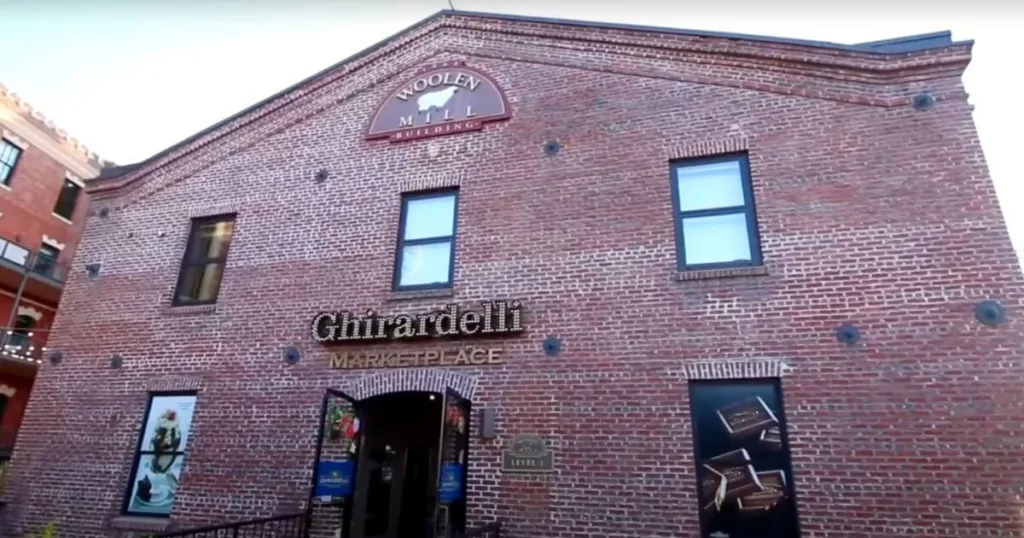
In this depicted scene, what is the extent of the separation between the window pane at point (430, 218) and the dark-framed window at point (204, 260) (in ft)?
11.6

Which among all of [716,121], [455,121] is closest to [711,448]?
[716,121]

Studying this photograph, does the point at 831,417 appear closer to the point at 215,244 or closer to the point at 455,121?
the point at 455,121

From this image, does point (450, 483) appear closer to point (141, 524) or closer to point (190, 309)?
point (141, 524)

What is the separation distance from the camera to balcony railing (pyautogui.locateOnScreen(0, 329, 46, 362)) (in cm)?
1797

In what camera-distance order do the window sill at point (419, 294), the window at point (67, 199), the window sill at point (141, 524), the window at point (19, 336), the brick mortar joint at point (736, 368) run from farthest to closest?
the window at point (67, 199) < the window at point (19, 336) < the window sill at point (419, 294) < the window sill at point (141, 524) < the brick mortar joint at point (736, 368)

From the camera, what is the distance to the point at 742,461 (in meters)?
7.00

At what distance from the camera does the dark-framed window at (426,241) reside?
9352 millimetres

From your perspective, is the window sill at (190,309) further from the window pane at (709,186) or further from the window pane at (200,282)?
the window pane at (709,186)

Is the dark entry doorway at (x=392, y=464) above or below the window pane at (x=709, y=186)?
below

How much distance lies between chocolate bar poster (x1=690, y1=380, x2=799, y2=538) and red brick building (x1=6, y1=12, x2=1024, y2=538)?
0.11 ft

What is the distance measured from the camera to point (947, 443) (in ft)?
21.1

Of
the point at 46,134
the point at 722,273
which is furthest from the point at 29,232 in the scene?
the point at 722,273

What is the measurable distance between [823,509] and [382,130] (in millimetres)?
8717

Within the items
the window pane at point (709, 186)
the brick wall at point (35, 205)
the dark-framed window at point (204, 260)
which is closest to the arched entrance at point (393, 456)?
the dark-framed window at point (204, 260)
